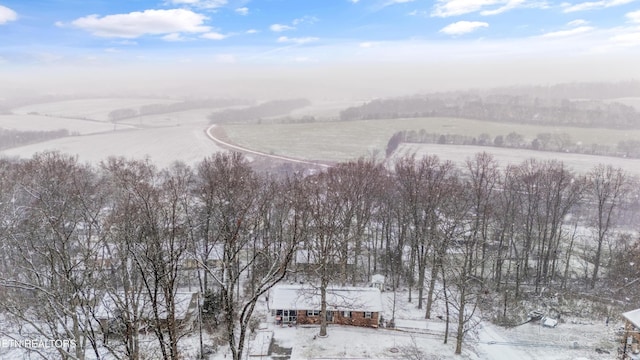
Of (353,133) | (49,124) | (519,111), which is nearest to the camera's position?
(353,133)

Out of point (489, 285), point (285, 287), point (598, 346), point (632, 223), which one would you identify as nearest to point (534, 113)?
point (632, 223)

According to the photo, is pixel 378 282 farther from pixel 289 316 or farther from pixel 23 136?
pixel 23 136

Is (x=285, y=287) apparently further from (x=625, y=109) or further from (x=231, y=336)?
(x=625, y=109)

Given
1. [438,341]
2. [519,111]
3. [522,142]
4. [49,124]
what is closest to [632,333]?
[438,341]

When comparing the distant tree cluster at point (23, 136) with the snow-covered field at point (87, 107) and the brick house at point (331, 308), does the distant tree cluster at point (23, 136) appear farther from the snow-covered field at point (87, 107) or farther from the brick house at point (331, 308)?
the brick house at point (331, 308)

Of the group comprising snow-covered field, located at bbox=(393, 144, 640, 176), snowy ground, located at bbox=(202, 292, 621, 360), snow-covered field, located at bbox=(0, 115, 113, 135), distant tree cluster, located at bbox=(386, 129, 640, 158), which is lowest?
snowy ground, located at bbox=(202, 292, 621, 360)

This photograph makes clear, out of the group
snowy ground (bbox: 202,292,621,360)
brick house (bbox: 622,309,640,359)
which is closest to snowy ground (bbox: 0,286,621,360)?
snowy ground (bbox: 202,292,621,360)

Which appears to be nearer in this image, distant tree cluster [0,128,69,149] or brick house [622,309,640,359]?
brick house [622,309,640,359]

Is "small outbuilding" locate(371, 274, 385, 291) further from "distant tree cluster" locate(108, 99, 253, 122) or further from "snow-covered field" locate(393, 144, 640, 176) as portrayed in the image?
"distant tree cluster" locate(108, 99, 253, 122)
